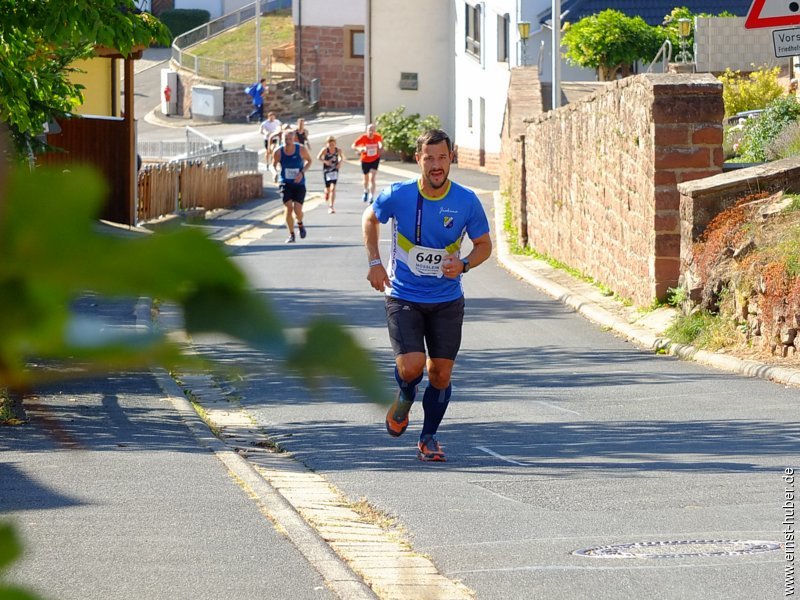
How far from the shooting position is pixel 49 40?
818 cm

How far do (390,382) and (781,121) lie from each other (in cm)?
1815

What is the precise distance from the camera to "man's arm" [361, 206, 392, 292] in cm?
746

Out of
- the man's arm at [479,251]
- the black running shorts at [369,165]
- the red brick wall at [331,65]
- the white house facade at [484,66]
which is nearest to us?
the man's arm at [479,251]

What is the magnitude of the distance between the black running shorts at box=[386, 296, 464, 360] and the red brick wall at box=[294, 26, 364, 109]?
188ft

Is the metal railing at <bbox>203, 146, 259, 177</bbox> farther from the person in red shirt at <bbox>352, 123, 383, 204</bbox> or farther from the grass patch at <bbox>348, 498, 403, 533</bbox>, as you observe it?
the grass patch at <bbox>348, 498, 403, 533</bbox>

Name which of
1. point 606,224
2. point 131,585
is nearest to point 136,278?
point 131,585

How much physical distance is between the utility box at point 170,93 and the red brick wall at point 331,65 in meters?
5.61

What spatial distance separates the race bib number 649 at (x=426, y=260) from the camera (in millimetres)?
7406

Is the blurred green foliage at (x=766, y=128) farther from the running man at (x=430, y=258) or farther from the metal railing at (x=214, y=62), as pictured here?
the metal railing at (x=214, y=62)

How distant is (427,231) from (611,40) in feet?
102

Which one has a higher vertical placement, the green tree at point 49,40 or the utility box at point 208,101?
the utility box at point 208,101

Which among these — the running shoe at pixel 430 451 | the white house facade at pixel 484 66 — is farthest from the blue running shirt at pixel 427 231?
the white house facade at pixel 484 66

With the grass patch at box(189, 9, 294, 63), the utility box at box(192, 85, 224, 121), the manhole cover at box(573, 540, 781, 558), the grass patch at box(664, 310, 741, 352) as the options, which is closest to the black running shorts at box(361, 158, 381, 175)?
the grass patch at box(664, 310, 741, 352)

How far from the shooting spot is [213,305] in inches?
22.7
